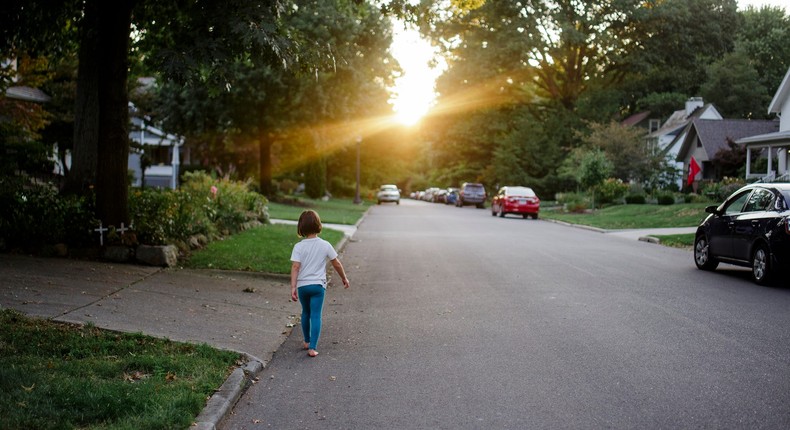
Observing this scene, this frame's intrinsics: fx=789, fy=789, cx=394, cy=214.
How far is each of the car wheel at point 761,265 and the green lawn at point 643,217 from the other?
1535cm

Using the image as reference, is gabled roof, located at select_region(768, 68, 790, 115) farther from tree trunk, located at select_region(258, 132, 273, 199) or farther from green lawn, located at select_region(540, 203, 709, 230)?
tree trunk, located at select_region(258, 132, 273, 199)

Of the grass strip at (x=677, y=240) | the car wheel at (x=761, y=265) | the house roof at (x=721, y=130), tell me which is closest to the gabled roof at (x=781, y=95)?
the house roof at (x=721, y=130)

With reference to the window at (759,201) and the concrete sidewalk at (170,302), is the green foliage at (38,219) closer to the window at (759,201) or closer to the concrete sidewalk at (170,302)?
the concrete sidewalk at (170,302)

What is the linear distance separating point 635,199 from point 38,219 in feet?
112

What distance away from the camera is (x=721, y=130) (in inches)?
2079

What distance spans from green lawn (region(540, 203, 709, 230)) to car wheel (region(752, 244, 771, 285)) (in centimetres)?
1535

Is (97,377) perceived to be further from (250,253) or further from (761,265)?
(761,265)

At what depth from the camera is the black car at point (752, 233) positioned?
483 inches

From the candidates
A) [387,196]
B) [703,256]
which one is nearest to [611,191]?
[387,196]

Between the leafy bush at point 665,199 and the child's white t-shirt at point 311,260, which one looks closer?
the child's white t-shirt at point 311,260

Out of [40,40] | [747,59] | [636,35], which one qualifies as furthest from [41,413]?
[747,59]

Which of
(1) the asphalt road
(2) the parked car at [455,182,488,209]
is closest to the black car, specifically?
(1) the asphalt road

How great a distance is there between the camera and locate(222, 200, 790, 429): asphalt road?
552cm

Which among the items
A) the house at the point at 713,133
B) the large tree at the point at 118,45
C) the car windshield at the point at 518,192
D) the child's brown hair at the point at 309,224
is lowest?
the child's brown hair at the point at 309,224
